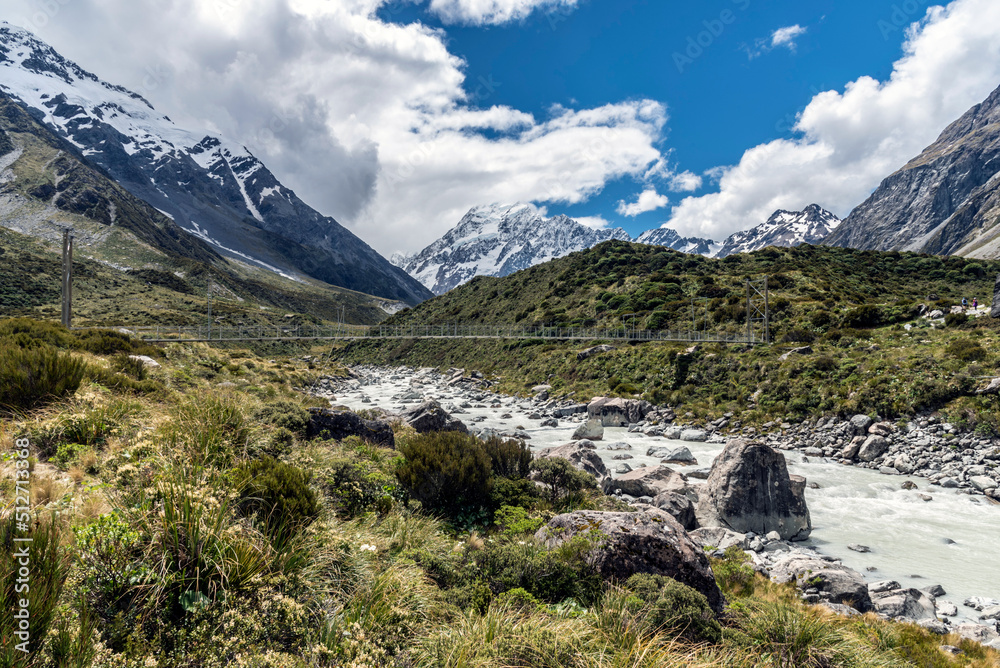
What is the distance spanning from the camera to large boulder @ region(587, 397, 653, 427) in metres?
28.2

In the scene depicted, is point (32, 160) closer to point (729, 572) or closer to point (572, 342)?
point (572, 342)

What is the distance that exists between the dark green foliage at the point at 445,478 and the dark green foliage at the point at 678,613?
393 cm

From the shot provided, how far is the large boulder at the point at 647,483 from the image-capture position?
1302 cm

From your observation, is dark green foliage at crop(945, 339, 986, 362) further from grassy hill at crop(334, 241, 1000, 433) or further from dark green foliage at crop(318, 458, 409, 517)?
dark green foliage at crop(318, 458, 409, 517)

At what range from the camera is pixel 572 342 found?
157 ft

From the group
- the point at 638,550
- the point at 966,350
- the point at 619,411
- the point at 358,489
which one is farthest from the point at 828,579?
the point at 966,350

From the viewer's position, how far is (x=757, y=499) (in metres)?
11.8

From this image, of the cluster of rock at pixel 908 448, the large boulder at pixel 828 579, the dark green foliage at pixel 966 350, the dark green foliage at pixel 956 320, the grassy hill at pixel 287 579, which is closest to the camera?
the grassy hill at pixel 287 579

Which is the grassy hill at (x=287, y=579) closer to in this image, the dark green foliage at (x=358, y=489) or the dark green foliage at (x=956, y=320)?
the dark green foliage at (x=358, y=489)

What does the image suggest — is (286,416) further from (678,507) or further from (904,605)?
(904,605)

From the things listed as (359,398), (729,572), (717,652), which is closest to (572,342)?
(359,398)

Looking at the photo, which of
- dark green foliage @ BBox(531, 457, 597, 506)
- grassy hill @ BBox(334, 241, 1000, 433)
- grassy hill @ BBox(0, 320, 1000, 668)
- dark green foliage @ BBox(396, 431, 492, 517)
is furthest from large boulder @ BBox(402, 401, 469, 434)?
grassy hill @ BBox(334, 241, 1000, 433)

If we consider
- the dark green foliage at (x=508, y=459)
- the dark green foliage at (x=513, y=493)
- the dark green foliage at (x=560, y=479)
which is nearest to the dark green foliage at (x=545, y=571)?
the dark green foliage at (x=513, y=493)

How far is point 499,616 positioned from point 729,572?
19.0 feet
